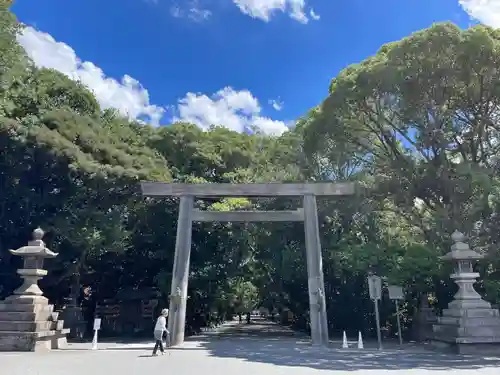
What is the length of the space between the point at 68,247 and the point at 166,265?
14.4 ft

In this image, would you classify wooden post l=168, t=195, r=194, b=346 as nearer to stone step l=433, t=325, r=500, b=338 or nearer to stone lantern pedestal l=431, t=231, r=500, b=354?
stone lantern pedestal l=431, t=231, r=500, b=354

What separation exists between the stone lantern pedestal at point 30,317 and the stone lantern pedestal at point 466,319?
11662 mm

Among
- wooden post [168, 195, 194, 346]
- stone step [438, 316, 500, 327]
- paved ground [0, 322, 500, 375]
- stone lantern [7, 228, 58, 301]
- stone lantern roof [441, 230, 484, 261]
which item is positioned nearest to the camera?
paved ground [0, 322, 500, 375]

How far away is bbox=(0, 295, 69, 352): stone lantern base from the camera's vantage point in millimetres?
11766

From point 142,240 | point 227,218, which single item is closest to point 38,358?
point 227,218

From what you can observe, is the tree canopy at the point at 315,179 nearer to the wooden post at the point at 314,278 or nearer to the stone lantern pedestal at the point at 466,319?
the wooden post at the point at 314,278

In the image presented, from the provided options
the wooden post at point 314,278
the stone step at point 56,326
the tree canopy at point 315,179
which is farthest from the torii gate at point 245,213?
the stone step at point 56,326

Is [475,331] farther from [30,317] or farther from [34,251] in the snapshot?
[34,251]

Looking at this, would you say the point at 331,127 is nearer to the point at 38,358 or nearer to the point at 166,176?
the point at 166,176

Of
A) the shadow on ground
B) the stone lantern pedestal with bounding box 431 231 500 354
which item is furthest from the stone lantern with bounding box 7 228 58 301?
the stone lantern pedestal with bounding box 431 231 500 354

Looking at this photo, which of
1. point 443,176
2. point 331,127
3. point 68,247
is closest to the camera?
point 443,176

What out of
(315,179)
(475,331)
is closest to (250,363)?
(475,331)

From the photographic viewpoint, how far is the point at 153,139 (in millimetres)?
24500

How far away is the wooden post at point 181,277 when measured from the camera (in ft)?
47.4
